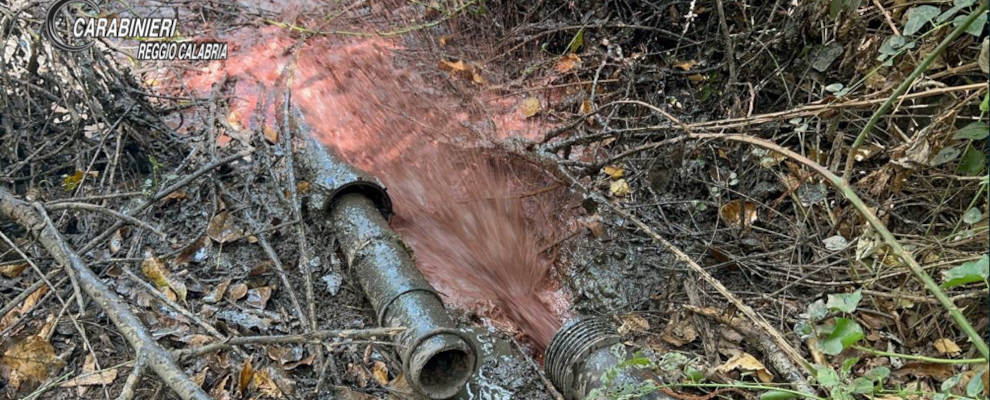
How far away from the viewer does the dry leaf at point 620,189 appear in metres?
3.68

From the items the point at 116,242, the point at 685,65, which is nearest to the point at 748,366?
the point at 685,65

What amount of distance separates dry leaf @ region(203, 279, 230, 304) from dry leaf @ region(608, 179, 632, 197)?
81.3 inches

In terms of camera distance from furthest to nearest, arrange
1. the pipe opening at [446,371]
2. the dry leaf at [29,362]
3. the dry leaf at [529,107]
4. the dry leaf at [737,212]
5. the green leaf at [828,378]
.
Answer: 1. the dry leaf at [529,107]
2. the dry leaf at [737,212]
3. the dry leaf at [29,362]
4. the pipe opening at [446,371]
5. the green leaf at [828,378]

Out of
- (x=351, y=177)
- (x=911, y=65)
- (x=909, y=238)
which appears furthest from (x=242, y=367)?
(x=911, y=65)

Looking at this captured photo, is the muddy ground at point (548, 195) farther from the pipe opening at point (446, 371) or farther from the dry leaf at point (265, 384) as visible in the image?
the pipe opening at point (446, 371)

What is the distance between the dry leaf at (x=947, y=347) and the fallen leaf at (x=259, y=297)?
9.28 ft

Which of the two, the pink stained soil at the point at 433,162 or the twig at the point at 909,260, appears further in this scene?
the pink stained soil at the point at 433,162

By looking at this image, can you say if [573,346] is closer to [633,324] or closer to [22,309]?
[633,324]

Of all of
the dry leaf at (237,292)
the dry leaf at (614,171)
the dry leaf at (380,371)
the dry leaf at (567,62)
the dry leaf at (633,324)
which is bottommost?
the dry leaf at (633,324)

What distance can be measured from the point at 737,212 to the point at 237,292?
2.48m

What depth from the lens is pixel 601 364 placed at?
8.48 ft

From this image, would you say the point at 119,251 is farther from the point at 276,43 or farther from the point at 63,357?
the point at 276,43

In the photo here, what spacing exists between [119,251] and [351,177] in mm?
1245

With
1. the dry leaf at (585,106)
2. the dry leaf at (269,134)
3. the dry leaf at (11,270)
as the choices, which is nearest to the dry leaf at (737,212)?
the dry leaf at (585,106)
